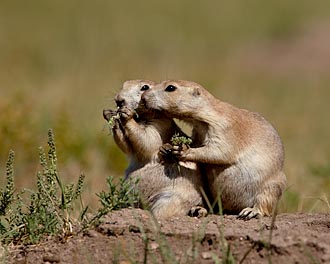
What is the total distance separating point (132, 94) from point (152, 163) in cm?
53

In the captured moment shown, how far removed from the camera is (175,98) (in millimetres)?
6289

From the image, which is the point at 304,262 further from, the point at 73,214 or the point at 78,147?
the point at 78,147

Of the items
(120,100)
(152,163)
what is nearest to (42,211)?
(152,163)

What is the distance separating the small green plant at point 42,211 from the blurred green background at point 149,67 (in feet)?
6.60

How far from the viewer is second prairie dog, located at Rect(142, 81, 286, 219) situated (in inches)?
244

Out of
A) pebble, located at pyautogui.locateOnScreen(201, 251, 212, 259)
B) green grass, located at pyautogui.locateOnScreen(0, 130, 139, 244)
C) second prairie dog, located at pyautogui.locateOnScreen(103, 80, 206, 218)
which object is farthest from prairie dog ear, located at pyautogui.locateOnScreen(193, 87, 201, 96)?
pebble, located at pyautogui.locateOnScreen(201, 251, 212, 259)

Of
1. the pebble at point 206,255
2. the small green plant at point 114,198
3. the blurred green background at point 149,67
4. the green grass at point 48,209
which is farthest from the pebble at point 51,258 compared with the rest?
the blurred green background at point 149,67

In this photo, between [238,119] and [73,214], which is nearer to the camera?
[238,119]

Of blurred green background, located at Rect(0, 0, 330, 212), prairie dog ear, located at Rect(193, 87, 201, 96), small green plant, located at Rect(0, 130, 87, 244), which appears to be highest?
prairie dog ear, located at Rect(193, 87, 201, 96)

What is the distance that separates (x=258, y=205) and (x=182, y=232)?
3.45ft

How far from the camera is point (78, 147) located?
34.2 ft

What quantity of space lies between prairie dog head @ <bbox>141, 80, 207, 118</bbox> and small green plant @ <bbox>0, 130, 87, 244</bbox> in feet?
2.86

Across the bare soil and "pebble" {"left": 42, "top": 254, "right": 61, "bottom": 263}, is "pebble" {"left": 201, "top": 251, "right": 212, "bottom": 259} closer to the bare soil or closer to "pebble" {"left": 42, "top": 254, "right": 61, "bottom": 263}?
the bare soil

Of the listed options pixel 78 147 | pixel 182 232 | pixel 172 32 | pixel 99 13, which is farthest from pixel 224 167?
pixel 99 13
